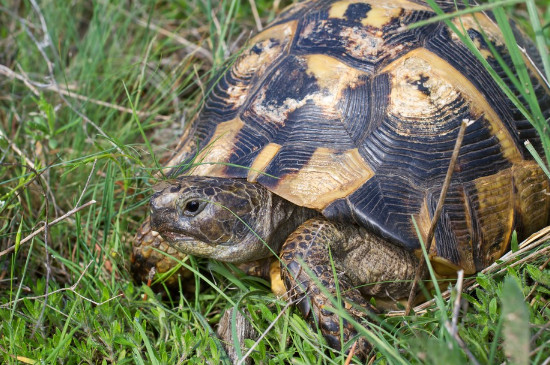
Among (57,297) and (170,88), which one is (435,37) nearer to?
(170,88)

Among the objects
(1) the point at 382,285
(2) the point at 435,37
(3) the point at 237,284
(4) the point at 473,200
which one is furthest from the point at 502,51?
(3) the point at 237,284

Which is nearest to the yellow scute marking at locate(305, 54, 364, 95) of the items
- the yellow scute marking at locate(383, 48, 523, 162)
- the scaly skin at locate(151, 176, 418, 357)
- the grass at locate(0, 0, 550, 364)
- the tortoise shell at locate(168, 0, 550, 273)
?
the tortoise shell at locate(168, 0, 550, 273)

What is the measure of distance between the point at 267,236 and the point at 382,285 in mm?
609

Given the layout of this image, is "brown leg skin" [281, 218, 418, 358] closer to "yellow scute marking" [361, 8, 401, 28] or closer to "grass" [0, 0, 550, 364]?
"grass" [0, 0, 550, 364]

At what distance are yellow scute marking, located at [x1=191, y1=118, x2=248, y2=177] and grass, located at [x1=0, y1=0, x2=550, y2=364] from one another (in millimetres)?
264

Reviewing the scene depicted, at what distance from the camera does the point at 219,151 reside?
277cm

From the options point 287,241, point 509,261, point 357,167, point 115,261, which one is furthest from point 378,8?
point 115,261

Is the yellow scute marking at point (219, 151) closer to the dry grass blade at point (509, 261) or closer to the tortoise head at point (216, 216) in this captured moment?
the tortoise head at point (216, 216)

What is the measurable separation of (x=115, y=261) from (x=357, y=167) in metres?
1.37

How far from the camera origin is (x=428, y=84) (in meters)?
2.65

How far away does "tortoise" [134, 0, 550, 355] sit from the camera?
245 centimetres

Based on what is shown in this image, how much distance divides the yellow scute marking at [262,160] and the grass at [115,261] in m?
0.44

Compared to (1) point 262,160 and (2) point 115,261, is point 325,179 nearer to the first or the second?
(1) point 262,160

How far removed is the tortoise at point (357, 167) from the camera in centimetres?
245
